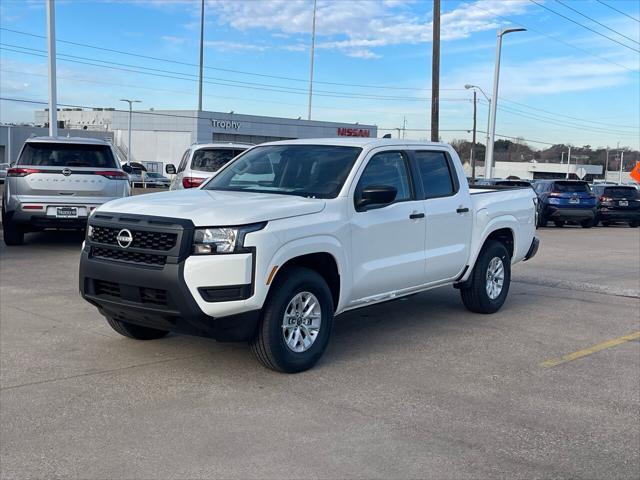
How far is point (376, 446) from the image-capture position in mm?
4414

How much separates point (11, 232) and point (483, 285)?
8.52 meters

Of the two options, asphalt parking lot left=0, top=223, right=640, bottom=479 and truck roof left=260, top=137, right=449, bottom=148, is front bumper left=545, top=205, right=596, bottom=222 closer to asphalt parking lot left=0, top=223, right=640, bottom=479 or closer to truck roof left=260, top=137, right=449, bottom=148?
asphalt parking lot left=0, top=223, right=640, bottom=479

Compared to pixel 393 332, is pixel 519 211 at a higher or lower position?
higher

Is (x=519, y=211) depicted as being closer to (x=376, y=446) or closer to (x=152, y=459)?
A: (x=376, y=446)

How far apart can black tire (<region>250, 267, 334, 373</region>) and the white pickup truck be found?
0.01 meters

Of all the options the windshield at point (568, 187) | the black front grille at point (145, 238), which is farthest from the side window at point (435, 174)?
the windshield at point (568, 187)

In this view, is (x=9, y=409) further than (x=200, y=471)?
Yes

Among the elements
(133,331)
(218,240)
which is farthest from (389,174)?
(133,331)

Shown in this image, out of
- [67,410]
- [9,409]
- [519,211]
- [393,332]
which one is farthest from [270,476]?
[519,211]

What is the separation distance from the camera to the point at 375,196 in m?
6.15

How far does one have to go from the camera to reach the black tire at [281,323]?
5.49 m

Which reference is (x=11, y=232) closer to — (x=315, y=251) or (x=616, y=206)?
(x=315, y=251)

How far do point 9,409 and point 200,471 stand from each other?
5.60 feet

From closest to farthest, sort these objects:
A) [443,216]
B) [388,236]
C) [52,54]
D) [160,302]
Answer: [160,302], [388,236], [443,216], [52,54]
